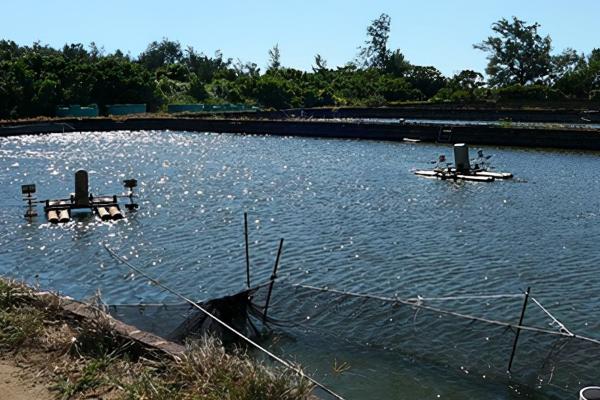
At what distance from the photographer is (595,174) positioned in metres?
34.7

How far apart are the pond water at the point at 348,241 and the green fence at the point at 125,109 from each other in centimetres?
3765

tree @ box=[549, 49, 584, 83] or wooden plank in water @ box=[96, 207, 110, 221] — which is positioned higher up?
tree @ box=[549, 49, 584, 83]

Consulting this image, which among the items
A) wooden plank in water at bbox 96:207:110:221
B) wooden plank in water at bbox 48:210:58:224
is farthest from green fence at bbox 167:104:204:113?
wooden plank in water at bbox 48:210:58:224

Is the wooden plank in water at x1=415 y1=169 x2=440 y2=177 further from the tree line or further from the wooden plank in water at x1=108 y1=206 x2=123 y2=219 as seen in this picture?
the tree line

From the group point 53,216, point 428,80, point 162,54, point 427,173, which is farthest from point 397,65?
point 53,216

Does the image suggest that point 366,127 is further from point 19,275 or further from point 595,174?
point 19,275

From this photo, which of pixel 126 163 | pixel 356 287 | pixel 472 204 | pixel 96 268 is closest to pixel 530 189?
pixel 472 204

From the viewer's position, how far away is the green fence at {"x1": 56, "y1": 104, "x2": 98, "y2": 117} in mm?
70688

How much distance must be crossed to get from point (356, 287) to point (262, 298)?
3.26 m

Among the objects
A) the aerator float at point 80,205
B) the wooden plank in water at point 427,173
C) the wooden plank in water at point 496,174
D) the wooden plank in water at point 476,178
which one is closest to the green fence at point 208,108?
the wooden plank in water at point 427,173

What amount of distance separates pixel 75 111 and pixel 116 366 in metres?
67.7

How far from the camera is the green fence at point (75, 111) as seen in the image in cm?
7069

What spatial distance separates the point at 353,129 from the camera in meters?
57.8

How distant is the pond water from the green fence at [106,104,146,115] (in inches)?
1482
